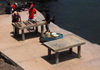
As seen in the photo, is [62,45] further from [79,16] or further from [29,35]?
[79,16]

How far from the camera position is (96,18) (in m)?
28.7

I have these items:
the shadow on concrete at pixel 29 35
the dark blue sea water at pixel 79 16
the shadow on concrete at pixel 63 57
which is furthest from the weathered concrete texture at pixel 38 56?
the dark blue sea water at pixel 79 16

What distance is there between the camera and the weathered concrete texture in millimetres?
12984

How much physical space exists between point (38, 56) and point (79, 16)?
1659 cm

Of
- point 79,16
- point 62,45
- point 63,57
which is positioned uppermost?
point 62,45

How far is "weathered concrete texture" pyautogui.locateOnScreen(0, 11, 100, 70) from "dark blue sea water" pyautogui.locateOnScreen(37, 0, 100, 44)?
25.6 ft

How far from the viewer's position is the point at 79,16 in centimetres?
2983

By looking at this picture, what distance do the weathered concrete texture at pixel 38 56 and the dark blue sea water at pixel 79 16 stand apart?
7.82 m

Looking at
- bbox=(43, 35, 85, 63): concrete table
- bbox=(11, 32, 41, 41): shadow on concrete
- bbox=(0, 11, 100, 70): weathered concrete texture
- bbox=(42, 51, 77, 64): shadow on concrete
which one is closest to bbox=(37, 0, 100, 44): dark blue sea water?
bbox=(11, 32, 41, 41): shadow on concrete

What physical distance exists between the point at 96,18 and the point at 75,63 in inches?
635

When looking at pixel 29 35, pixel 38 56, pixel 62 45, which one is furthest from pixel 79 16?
pixel 62 45

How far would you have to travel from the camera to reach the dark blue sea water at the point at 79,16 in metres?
24.6

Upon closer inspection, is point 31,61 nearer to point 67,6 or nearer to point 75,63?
point 75,63

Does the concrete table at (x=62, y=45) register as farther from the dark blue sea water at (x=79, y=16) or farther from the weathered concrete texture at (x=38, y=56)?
the dark blue sea water at (x=79, y=16)
